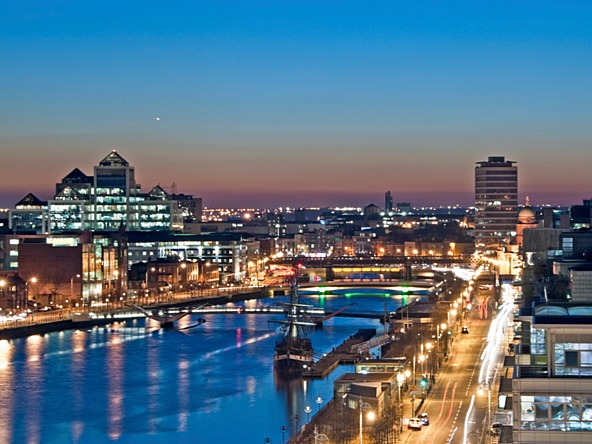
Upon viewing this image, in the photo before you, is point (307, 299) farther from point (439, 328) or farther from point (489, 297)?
point (439, 328)

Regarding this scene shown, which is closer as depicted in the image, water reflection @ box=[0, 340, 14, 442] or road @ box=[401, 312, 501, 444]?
road @ box=[401, 312, 501, 444]

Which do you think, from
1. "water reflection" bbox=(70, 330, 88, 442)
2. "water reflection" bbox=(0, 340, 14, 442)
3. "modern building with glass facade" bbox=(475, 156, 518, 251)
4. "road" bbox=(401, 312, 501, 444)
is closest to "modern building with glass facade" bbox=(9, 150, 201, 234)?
"modern building with glass facade" bbox=(475, 156, 518, 251)

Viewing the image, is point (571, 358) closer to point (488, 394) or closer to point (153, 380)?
point (488, 394)

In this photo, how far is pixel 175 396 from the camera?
26.2 metres

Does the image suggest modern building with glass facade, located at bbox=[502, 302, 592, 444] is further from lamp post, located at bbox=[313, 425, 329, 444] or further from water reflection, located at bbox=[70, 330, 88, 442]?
water reflection, located at bbox=[70, 330, 88, 442]

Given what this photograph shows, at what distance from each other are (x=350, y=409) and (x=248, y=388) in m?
5.72

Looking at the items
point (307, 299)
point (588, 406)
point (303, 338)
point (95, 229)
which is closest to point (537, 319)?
point (588, 406)

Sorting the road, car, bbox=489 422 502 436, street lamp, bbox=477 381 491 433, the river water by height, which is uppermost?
car, bbox=489 422 502 436

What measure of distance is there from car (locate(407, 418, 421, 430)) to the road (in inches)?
4.6

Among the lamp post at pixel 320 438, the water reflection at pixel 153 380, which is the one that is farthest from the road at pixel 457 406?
the water reflection at pixel 153 380

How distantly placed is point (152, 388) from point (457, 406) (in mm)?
7512

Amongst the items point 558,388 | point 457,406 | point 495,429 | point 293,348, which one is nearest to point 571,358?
point 558,388

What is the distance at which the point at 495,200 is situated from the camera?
8438 centimetres

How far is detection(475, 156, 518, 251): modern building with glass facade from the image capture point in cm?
8431
